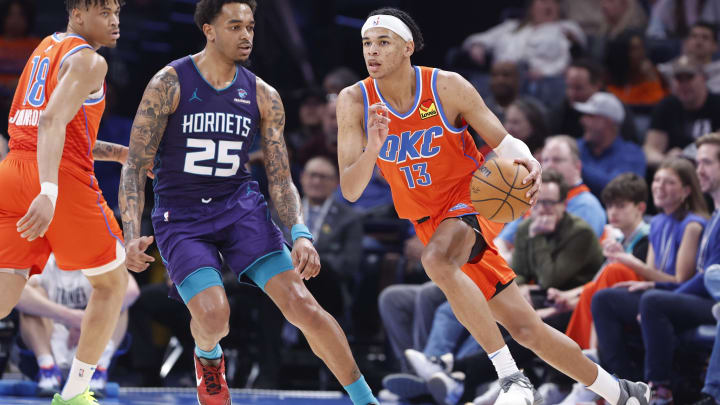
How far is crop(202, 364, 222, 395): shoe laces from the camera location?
489cm

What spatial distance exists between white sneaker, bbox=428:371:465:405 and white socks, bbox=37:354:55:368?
8.80 feet

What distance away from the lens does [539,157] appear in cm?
793

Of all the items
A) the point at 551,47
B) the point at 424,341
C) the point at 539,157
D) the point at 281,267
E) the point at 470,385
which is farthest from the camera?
the point at 551,47

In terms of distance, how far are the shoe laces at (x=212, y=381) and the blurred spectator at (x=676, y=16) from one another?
7021mm

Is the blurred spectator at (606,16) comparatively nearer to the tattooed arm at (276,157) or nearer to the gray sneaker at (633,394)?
the gray sneaker at (633,394)

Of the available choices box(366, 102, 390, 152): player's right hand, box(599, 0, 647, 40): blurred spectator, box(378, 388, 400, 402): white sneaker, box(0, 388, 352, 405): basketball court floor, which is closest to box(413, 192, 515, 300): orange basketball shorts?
box(366, 102, 390, 152): player's right hand

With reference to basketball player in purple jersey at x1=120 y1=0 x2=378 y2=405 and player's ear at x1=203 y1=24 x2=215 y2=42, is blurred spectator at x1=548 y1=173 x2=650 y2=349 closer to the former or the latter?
basketball player in purple jersey at x1=120 y1=0 x2=378 y2=405

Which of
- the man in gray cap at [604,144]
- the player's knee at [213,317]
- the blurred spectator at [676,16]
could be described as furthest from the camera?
the blurred spectator at [676,16]

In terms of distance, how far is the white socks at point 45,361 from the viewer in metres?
6.70

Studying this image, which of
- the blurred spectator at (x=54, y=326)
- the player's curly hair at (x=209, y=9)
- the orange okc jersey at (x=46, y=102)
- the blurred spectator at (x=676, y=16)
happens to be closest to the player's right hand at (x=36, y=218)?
the orange okc jersey at (x=46, y=102)

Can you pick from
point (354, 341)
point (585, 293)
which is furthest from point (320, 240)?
point (585, 293)

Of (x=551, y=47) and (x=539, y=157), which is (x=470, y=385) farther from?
(x=551, y=47)

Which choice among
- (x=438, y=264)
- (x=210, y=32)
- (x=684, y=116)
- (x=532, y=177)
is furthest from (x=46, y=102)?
(x=684, y=116)

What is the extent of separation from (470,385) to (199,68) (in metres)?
3.25
